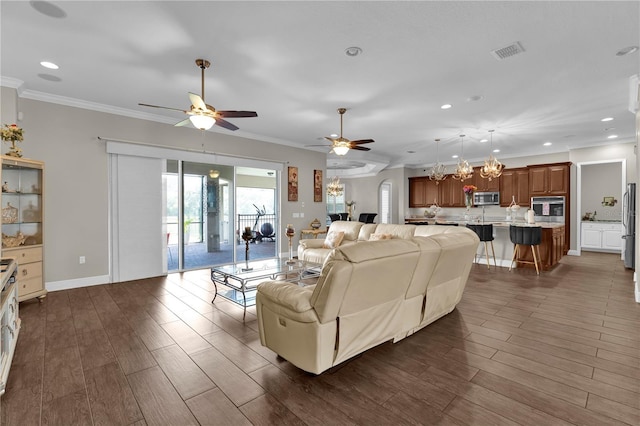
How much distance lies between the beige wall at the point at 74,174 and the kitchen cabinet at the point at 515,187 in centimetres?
931

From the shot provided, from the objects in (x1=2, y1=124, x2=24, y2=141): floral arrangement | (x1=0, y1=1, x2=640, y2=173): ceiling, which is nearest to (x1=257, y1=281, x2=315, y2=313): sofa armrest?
(x1=0, y1=1, x2=640, y2=173): ceiling

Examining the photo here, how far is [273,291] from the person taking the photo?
2246 millimetres

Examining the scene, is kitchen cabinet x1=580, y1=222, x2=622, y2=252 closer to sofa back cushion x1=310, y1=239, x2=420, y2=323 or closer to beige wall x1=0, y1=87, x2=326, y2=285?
sofa back cushion x1=310, y1=239, x2=420, y2=323

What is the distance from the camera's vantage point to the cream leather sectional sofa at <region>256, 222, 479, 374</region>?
1994 mm

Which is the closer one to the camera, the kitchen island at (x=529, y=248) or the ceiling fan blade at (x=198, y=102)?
the ceiling fan blade at (x=198, y=102)

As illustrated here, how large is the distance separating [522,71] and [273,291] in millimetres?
3869

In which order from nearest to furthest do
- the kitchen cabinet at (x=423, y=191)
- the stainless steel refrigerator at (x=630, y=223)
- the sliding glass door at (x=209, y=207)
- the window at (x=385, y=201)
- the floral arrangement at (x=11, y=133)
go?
1. the floral arrangement at (x=11, y=133)
2. the stainless steel refrigerator at (x=630, y=223)
3. the sliding glass door at (x=209, y=207)
4. the kitchen cabinet at (x=423, y=191)
5. the window at (x=385, y=201)

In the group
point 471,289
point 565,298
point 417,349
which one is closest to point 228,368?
point 417,349

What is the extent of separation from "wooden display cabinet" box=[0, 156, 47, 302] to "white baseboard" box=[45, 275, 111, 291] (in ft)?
1.37

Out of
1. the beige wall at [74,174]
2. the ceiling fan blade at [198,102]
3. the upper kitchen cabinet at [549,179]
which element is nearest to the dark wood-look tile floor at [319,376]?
the beige wall at [74,174]

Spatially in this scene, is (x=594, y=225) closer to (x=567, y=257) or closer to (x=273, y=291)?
(x=567, y=257)

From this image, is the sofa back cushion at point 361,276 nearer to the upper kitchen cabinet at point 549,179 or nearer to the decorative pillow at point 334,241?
the decorative pillow at point 334,241

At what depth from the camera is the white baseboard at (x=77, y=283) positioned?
4.36 m

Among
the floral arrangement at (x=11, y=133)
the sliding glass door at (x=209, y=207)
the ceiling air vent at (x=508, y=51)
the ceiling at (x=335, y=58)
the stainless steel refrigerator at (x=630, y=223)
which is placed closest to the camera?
the ceiling at (x=335, y=58)
